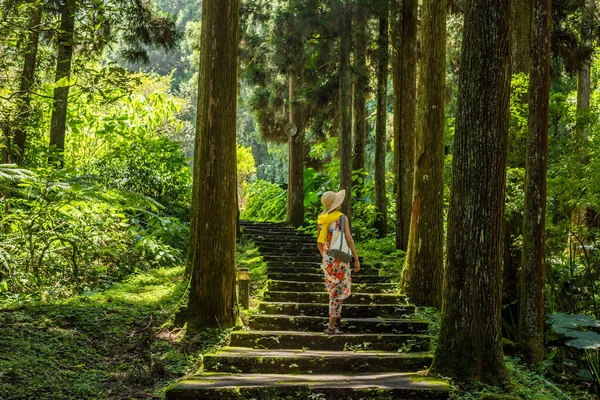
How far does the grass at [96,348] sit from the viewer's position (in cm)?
656

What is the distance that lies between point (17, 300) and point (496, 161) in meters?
6.95

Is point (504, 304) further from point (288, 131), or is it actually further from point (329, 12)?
point (288, 131)

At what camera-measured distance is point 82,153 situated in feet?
62.8

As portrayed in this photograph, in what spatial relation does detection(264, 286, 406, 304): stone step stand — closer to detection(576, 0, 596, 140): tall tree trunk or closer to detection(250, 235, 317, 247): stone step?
detection(576, 0, 596, 140): tall tree trunk

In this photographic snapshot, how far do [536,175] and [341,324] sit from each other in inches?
129

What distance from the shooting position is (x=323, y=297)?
10.6 m

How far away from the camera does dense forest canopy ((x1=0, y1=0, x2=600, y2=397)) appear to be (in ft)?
22.8

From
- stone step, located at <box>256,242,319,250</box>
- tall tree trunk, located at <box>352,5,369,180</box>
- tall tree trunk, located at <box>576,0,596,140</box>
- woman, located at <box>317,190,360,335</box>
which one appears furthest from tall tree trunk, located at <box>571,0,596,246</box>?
stone step, located at <box>256,242,319,250</box>

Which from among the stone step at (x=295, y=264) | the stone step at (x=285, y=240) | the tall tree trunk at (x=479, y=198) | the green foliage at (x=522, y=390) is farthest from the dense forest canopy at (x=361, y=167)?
the stone step at (x=285, y=240)

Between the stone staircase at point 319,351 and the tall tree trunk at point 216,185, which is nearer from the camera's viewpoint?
the stone staircase at point 319,351

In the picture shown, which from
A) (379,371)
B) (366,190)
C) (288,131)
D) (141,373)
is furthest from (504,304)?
(288,131)

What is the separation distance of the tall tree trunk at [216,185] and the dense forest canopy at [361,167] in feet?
0.07

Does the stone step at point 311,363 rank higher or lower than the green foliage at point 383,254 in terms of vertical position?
lower

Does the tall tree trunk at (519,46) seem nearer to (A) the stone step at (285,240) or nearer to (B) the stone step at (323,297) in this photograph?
(B) the stone step at (323,297)
